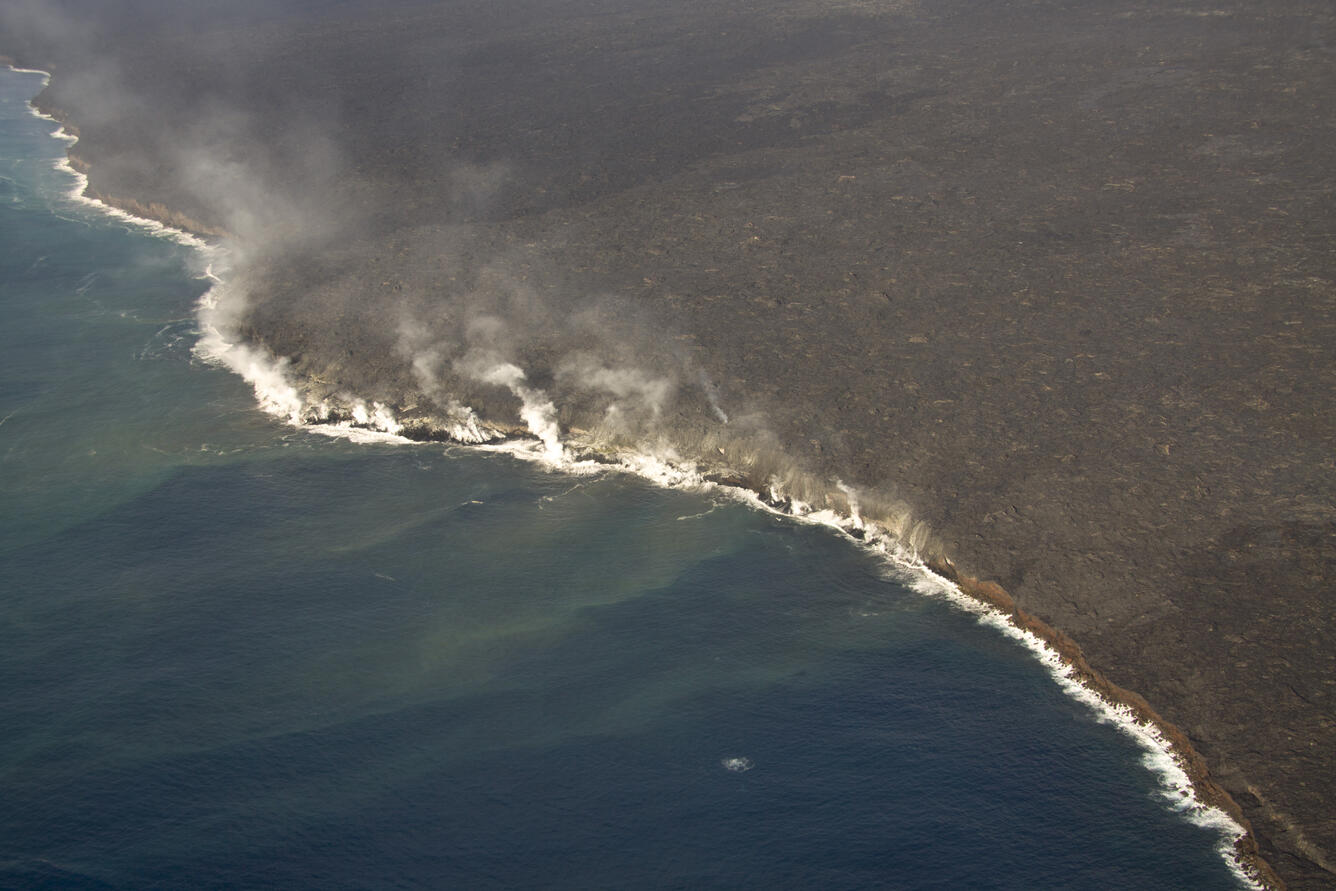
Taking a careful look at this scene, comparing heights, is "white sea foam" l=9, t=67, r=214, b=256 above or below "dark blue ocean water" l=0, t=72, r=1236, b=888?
above

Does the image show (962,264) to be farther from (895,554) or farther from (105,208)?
(105,208)

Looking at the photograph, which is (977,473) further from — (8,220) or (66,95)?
(66,95)

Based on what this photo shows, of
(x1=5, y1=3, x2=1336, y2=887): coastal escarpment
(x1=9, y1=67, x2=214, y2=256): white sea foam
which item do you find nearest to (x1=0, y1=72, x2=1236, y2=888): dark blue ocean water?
(x1=5, y1=3, x2=1336, y2=887): coastal escarpment

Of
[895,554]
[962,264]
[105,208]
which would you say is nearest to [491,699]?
[895,554]

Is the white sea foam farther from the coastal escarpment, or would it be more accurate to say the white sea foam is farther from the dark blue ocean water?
the dark blue ocean water

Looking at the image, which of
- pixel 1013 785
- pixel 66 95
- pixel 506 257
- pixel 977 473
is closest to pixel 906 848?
pixel 1013 785

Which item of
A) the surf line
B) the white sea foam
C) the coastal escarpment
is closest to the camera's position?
the surf line

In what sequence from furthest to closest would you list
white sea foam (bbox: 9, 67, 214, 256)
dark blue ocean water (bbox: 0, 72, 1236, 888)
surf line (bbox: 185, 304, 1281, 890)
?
white sea foam (bbox: 9, 67, 214, 256)
surf line (bbox: 185, 304, 1281, 890)
dark blue ocean water (bbox: 0, 72, 1236, 888)

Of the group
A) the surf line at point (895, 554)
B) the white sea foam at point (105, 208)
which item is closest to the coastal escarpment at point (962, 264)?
the surf line at point (895, 554)

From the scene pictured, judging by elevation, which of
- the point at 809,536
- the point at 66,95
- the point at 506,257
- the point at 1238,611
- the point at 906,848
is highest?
the point at 66,95

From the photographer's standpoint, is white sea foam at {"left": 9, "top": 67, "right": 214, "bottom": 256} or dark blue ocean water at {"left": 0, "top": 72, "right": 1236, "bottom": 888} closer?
dark blue ocean water at {"left": 0, "top": 72, "right": 1236, "bottom": 888}
